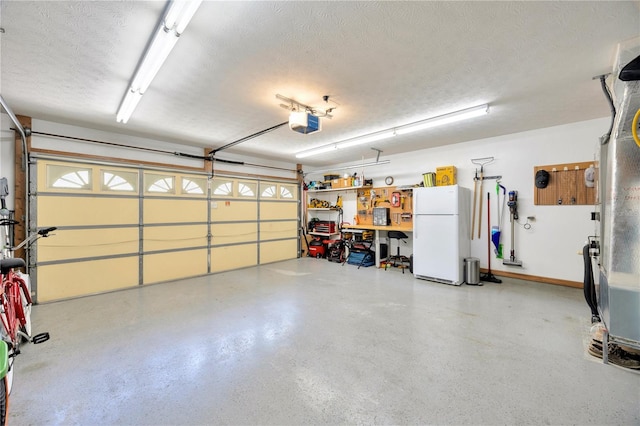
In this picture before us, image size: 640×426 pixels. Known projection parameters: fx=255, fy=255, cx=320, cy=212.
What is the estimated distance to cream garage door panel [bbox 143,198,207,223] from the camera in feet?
16.2

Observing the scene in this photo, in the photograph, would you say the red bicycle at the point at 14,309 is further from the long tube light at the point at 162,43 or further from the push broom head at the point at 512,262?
the push broom head at the point at 512,262

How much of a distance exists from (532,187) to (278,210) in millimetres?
5637

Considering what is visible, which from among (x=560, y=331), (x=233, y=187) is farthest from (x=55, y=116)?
(x=560, y=331)

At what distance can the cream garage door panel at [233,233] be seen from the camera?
5.84m

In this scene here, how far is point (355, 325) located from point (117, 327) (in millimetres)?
2842

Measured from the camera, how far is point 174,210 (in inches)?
206

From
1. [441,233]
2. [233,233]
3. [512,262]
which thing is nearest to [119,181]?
[233,233]

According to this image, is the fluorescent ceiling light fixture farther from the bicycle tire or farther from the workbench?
the bicycle tire

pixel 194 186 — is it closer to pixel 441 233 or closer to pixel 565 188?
pixel 441 233

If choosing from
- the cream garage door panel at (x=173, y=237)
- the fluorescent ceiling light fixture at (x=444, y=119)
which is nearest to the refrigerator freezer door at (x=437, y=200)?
the fluorescent ceiling light fixture at (x=444, y=119)

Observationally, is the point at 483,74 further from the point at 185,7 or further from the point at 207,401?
the point at 207,401

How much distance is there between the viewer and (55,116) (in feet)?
12.5

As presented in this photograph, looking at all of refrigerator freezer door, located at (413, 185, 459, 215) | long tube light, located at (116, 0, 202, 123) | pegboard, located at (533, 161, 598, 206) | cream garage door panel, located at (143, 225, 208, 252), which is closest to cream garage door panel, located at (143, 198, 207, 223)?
cream garage door panel, located at (143, 225, 208, 252)

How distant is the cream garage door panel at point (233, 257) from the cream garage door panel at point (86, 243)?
1548 millimetres
